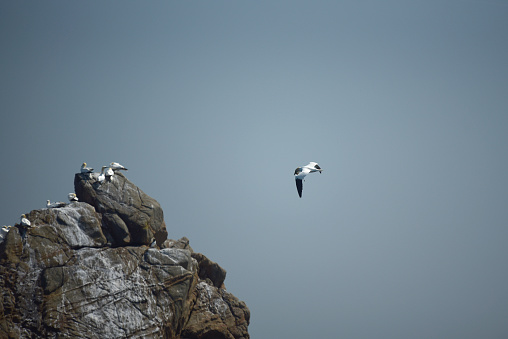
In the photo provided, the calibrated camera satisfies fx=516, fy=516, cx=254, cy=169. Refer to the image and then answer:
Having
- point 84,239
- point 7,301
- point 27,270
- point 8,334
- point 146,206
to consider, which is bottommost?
point 8,334

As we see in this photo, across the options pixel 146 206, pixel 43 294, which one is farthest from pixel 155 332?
pixel 146 206

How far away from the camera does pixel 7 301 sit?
3603 cm

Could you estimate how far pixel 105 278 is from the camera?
3966 cm

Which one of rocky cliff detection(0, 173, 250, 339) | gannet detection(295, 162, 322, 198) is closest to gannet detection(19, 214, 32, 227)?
rocky cliff detection(0, 173, 250, 339)

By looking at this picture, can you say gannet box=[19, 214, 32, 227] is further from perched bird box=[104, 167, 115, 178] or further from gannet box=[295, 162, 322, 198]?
gannet box=[295, 162, 322, 198]

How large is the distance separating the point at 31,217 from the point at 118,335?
11.4 m

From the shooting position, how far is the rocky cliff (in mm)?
36719

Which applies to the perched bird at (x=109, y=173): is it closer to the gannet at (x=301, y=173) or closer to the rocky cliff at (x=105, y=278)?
the rocky cliff at (x=105, y=278)

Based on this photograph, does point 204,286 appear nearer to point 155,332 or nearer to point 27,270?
point 155,332

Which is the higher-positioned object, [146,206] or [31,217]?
[146,206]

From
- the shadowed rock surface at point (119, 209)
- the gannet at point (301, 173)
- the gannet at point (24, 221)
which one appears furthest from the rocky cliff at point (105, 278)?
the gannet at point (301, 173)

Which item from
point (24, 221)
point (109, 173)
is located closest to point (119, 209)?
point (109, 173)

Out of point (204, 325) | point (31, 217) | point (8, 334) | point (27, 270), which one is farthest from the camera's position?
point (204, 325)

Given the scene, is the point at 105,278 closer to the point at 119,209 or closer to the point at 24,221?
the point at 119,209
